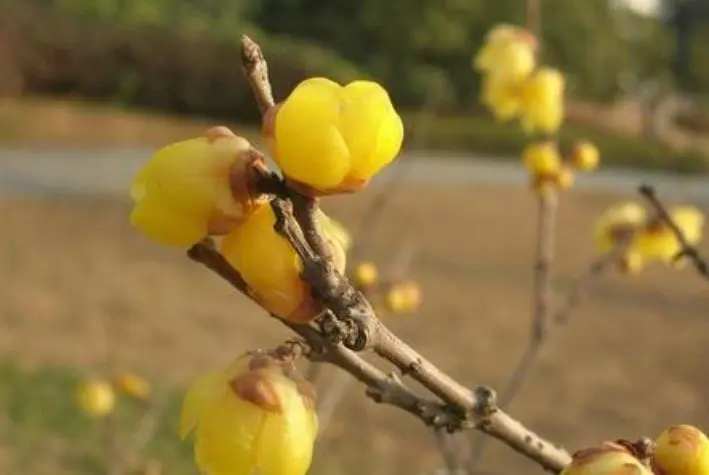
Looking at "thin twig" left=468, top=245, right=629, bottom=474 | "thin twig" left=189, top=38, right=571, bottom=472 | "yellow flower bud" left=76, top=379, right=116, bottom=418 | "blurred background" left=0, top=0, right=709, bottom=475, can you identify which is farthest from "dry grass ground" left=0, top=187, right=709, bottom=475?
"thin twig" left=189, top=38, right=571, bottom=472

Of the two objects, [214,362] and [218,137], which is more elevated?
[218,137]

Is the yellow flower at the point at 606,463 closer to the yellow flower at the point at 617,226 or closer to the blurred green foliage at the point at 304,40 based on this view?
the yellow flower at the point at 617,226

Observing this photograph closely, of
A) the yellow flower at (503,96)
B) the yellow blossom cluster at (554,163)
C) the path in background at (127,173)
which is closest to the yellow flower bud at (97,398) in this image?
the yellow flower at (503,96)

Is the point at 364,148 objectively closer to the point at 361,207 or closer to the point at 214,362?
the point at 214,362

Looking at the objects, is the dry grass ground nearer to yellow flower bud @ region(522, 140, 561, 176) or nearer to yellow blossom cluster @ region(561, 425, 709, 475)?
yellow flower bud @ region(522, 140, 561, 176)

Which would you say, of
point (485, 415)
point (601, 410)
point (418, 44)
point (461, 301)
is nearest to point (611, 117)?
point (418, 44)

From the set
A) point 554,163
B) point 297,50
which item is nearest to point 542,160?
point 554,163

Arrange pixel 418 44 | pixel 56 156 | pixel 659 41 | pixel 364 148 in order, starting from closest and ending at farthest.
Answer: pixel 364 148
pixel 56 156
pixel 418 44
pixel 659 41
